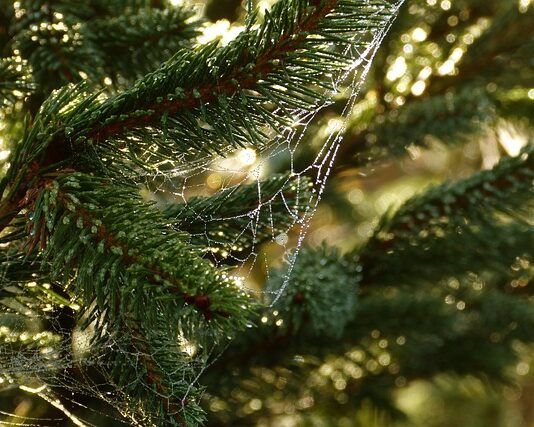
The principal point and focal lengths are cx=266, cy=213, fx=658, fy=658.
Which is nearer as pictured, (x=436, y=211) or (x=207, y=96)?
(x=207, y=96)

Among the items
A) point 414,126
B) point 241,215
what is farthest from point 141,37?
point 414,126

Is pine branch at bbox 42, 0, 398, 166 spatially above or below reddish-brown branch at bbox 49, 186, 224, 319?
above

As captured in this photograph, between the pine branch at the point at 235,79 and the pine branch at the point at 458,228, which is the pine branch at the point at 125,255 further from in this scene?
the pine branch at the point at 458,228

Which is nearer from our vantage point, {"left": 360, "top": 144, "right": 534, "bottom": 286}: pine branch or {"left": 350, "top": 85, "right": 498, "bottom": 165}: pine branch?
{"left": 360, "top": 144, "right": 534, "bottom": 286}: pine branch

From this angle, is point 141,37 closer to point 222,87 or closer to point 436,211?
point 222,87

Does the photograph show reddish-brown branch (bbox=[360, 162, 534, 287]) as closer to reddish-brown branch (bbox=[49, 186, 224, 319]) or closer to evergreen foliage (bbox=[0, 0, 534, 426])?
evergreen foliage (bbox=[0, 0, 534, 426])

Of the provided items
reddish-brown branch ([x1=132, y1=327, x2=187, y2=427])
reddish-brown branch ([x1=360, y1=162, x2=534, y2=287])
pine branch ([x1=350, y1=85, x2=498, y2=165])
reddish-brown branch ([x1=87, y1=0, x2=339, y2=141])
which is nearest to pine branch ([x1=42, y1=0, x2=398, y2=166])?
reddish-brown branch ([x1=87, y1=0, x2=339, y2=141])

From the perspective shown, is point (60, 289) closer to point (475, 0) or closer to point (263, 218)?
point (263, 218)

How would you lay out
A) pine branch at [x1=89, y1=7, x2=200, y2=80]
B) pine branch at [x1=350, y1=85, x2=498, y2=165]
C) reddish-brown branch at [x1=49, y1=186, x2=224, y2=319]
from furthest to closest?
1. pine branch at [x1=350, y1=85, x2=498, y2=165]
2. pine branch at [x1=89, y1=7, x2=200, y2=80]
3. reddish-brown branch at [x1=49, y1=186, x2=224, y2=319]

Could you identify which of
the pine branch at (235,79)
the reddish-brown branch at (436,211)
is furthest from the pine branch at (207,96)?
the reddish-brown branch at (436,211)

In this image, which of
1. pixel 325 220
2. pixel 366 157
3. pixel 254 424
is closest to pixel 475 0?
pixel 366 157

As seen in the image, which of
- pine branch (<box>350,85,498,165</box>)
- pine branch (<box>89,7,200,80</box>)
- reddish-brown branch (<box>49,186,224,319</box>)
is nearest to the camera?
reddish-brown branch (<box>49,186,224,319</box>)
